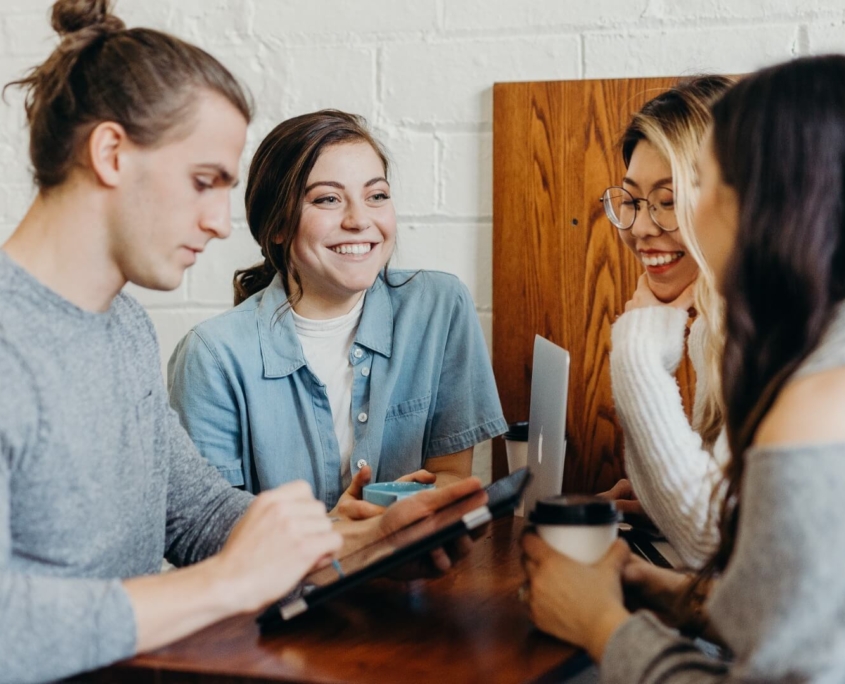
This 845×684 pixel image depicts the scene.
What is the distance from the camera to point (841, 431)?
670 mm

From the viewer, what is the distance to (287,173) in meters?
1.62

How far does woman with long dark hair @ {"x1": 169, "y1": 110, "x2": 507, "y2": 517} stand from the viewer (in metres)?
1.59

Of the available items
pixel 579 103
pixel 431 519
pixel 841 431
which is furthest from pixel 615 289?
pixel 841 431

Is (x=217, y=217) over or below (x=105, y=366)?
over

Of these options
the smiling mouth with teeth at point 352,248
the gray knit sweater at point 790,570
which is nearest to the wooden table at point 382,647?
the gray knit sweater at point 790,570

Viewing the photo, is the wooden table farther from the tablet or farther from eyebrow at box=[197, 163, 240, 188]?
eyebrow at box=[197, 163, 240, 188]

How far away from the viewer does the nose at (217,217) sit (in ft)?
3.36

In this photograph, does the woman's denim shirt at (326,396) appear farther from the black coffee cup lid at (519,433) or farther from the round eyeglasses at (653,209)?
the round eyeglasses at (653,209)

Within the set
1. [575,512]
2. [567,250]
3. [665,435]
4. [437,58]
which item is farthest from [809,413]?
[437,58]

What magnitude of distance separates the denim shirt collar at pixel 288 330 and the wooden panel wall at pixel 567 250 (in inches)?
9.7

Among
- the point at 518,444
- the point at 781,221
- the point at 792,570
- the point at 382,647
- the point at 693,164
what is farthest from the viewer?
the point at 518,444

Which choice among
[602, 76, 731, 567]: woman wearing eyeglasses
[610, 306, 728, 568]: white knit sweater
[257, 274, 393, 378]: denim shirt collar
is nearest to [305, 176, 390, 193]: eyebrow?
[257, 274, 393, 378]: denim shirt collar

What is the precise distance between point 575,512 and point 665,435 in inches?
14.3

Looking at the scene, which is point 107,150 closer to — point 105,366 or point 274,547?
point 105,366
